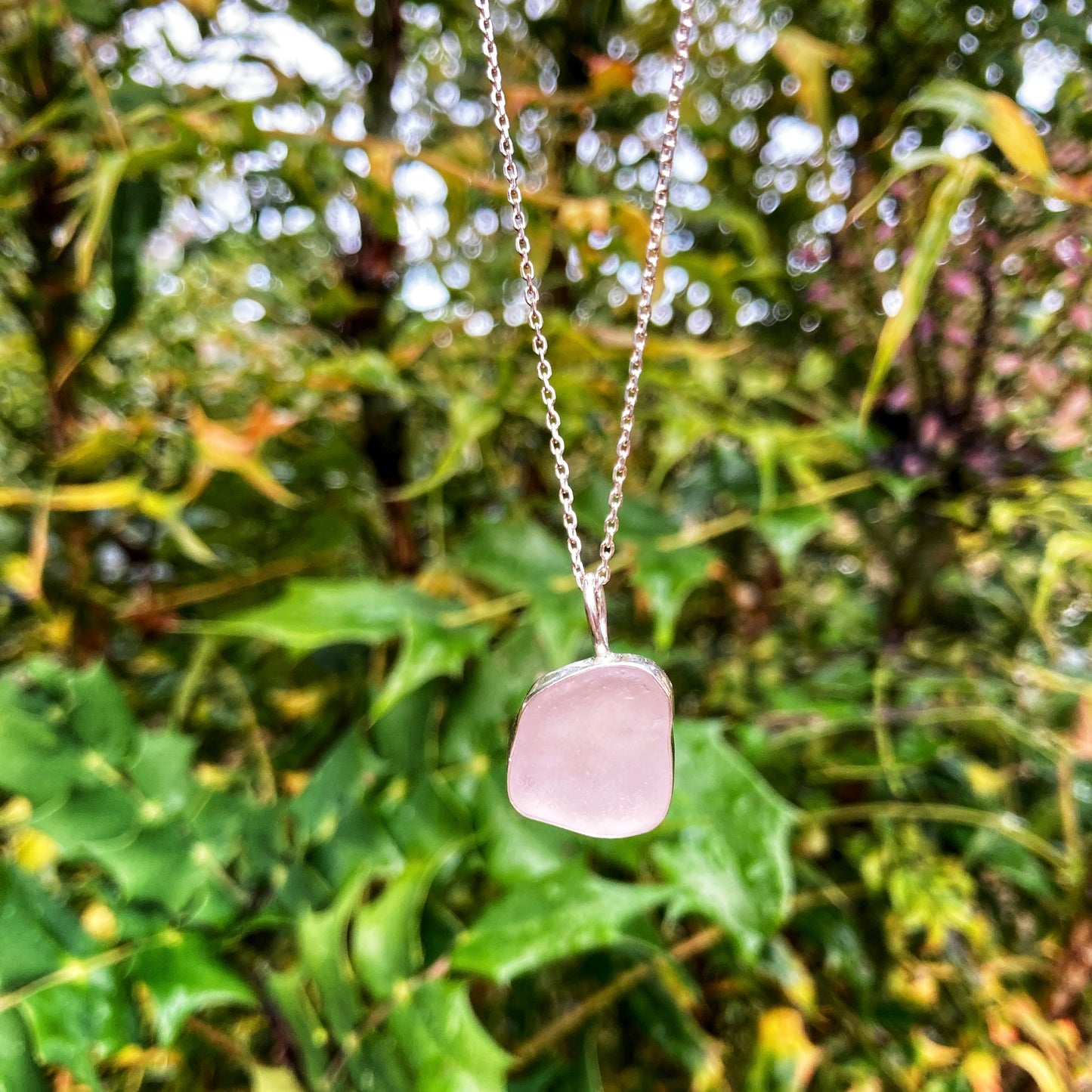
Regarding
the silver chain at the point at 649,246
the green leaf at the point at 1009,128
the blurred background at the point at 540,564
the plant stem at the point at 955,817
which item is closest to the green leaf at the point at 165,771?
the blurred background at the point at 540,564

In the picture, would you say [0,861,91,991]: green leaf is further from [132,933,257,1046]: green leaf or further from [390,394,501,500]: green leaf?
A: [390,394,501,500]: green leaf

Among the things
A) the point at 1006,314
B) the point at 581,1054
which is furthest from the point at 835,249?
the point at 581,1054

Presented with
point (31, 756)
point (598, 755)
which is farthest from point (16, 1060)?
point (598, 755)

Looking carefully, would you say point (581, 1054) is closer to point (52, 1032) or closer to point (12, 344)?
point (52, 1032)

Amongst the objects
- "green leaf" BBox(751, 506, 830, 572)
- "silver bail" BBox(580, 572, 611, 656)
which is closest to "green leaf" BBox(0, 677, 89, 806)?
"silver bail" BBox(580, 572, 611, 656)

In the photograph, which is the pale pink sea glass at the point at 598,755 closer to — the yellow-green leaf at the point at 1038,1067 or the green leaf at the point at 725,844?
the green leaf at the point at 725,844

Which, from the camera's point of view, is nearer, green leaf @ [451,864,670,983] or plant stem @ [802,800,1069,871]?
green leaf @ [451,864,670,983]
